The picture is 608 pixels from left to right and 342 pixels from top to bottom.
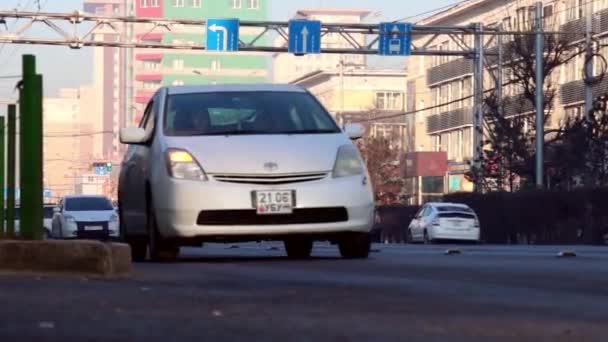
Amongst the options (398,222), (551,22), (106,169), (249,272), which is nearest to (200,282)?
(249,272)

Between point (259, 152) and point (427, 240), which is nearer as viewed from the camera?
point (259, 152)

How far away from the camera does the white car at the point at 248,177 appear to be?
41.8ft

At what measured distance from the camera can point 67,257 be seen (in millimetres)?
9625

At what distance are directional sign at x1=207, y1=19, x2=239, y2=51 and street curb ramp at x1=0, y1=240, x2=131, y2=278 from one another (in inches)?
1509

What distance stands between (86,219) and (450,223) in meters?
12.0

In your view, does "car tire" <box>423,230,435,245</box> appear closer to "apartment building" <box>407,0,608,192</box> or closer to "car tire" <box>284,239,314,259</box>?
"apartment building" <box>407,0,608,192</box>

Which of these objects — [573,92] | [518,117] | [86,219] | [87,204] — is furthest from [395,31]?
[573,92]

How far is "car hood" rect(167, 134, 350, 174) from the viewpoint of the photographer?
501 inches

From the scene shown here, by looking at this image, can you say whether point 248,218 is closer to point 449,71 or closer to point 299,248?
point 299,248

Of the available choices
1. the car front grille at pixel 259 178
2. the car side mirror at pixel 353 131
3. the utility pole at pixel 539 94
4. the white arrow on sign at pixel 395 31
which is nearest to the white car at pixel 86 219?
the white arrow on sign at pixel 395 31

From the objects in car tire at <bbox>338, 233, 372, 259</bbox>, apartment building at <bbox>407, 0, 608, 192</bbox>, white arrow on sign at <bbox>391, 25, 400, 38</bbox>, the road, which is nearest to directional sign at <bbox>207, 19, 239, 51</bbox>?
white arrow on sign at <bbox>391, 25, 400, 38</bbox>

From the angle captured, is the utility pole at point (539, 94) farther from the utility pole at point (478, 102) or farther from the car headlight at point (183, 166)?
the car headlight at point (183, 166)

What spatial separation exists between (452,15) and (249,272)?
83936 mm

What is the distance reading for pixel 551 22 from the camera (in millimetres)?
73750
